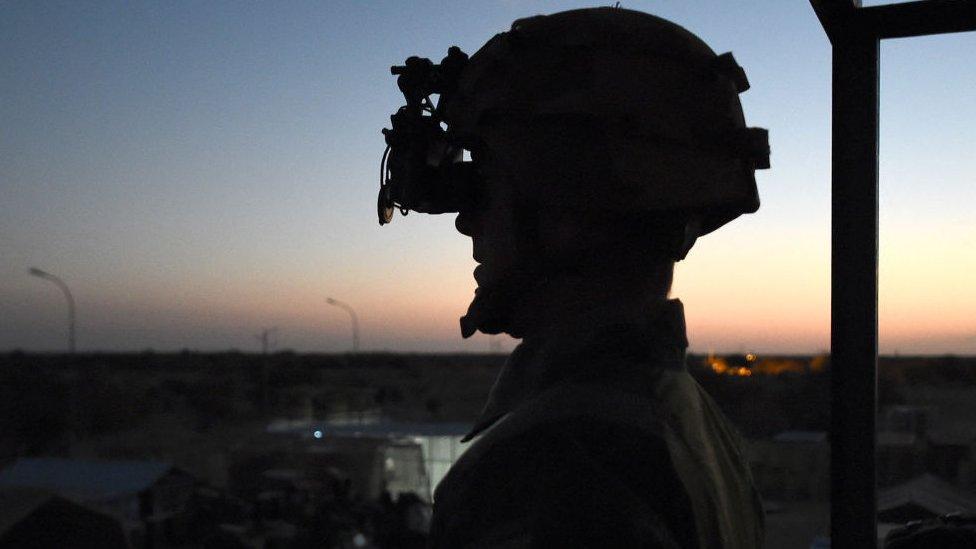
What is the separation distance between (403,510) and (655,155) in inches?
508

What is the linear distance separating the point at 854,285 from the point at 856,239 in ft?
0.33

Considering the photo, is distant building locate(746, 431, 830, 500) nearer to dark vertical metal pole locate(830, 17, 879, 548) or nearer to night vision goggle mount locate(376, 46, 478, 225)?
dark vertical metal pole locate(830, 17, 879, 548)

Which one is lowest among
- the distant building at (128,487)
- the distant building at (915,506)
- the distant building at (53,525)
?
the distant building at (128,487)

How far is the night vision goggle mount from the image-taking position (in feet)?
4.61

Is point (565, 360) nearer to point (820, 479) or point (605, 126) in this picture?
point (605, 126)

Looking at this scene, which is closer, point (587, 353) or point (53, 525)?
point (587, 353)

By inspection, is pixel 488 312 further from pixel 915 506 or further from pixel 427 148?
pixel 915 506

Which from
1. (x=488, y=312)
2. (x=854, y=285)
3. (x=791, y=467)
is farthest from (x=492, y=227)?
(x=791, y=467)

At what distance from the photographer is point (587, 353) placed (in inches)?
46.4

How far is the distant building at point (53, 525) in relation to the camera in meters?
8.41

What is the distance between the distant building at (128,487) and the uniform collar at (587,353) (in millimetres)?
13524

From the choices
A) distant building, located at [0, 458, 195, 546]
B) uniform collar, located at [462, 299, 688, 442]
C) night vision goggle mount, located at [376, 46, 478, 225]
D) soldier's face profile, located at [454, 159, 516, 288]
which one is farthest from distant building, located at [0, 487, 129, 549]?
uniform collar, located at [462, 299, 688, 442]

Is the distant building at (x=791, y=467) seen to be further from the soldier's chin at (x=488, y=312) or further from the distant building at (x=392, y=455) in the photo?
the soldier's chin at (x=488, y=312)

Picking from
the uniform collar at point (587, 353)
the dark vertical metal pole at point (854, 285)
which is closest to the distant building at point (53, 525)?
the dark vertical metal pole at point (854, 285)
